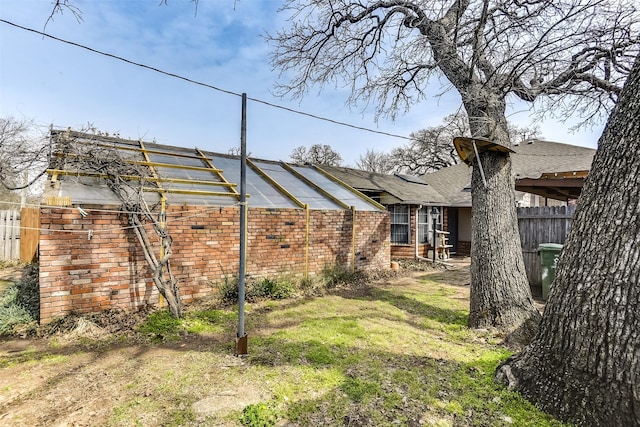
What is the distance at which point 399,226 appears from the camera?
12078 mm

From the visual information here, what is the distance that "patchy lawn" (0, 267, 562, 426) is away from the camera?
8.77 ft

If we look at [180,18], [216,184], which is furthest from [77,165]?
[180,18]

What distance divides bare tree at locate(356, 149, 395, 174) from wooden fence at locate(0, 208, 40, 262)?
28.8m

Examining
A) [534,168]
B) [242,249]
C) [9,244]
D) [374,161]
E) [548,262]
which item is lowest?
[548,262]

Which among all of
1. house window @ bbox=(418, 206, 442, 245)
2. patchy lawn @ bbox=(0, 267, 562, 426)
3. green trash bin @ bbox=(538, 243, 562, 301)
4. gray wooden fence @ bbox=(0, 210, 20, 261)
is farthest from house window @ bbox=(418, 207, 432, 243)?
gray wooden fence @ bbox=(0, 210, 20, 261)

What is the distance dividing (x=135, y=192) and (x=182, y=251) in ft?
4.30

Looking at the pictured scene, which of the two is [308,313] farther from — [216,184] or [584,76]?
[584,76]

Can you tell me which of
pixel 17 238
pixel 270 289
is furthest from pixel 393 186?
pixel 17 238

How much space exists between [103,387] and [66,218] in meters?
2.76

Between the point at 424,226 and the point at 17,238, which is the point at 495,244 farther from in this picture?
the point at 17,238

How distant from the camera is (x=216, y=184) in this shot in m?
6.86

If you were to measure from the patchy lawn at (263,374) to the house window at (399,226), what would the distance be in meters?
6.62

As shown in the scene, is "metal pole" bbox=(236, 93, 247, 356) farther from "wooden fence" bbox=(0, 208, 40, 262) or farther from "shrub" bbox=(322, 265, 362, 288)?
"wooden fence" bbox=(0, 208, 40, 262)

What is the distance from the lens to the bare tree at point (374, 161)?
33744mm
